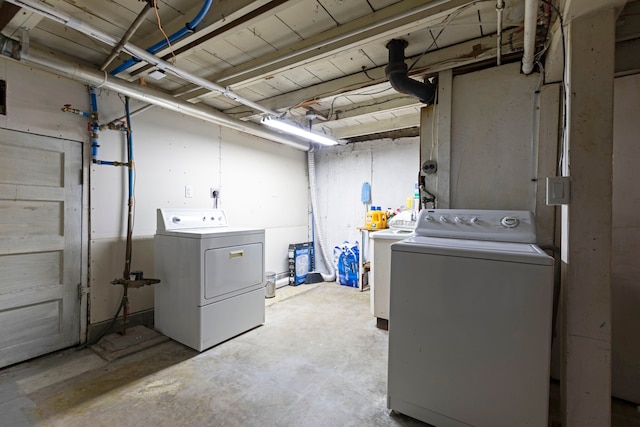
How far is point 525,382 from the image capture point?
1346 mm

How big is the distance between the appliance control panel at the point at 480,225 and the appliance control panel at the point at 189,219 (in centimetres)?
215

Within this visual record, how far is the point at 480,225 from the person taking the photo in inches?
74.9

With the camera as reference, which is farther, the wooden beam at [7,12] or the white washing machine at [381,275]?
the white washing machine at [381,275]

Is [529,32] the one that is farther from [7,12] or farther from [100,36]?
[7,12]

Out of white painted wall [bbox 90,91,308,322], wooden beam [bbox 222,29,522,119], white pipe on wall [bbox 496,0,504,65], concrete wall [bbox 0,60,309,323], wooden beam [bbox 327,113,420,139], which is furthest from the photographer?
wooden beam [bbox 327,113,420,139]

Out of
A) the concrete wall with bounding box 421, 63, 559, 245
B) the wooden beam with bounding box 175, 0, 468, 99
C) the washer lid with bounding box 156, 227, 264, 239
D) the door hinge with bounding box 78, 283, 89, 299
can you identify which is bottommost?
the door hinge with bounding box 78, 283, 89, 299

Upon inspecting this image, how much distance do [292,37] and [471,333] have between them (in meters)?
2.15

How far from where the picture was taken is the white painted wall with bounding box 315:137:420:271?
13.9 ft

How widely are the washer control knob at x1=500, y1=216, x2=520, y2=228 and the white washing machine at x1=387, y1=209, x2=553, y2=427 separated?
0.23 feet

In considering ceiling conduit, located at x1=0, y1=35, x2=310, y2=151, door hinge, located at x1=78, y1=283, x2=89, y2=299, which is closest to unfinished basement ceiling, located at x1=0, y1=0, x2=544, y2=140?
ceiling conduit, located at x1=0, y1=35, x2=310, y2=151

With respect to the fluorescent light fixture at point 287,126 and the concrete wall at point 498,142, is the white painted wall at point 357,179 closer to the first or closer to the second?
the fluorescent light fixture at point 287,126

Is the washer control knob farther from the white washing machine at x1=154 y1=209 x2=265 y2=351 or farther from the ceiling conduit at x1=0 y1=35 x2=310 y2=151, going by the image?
the ceiling conduit at x1=0 y1=35 x2=310 y2=151

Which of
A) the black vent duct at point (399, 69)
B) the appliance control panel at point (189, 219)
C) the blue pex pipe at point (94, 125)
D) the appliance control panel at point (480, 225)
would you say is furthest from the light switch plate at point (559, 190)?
the blue pex pipe at point (94, 125)

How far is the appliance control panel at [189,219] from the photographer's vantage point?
9.02 ft
